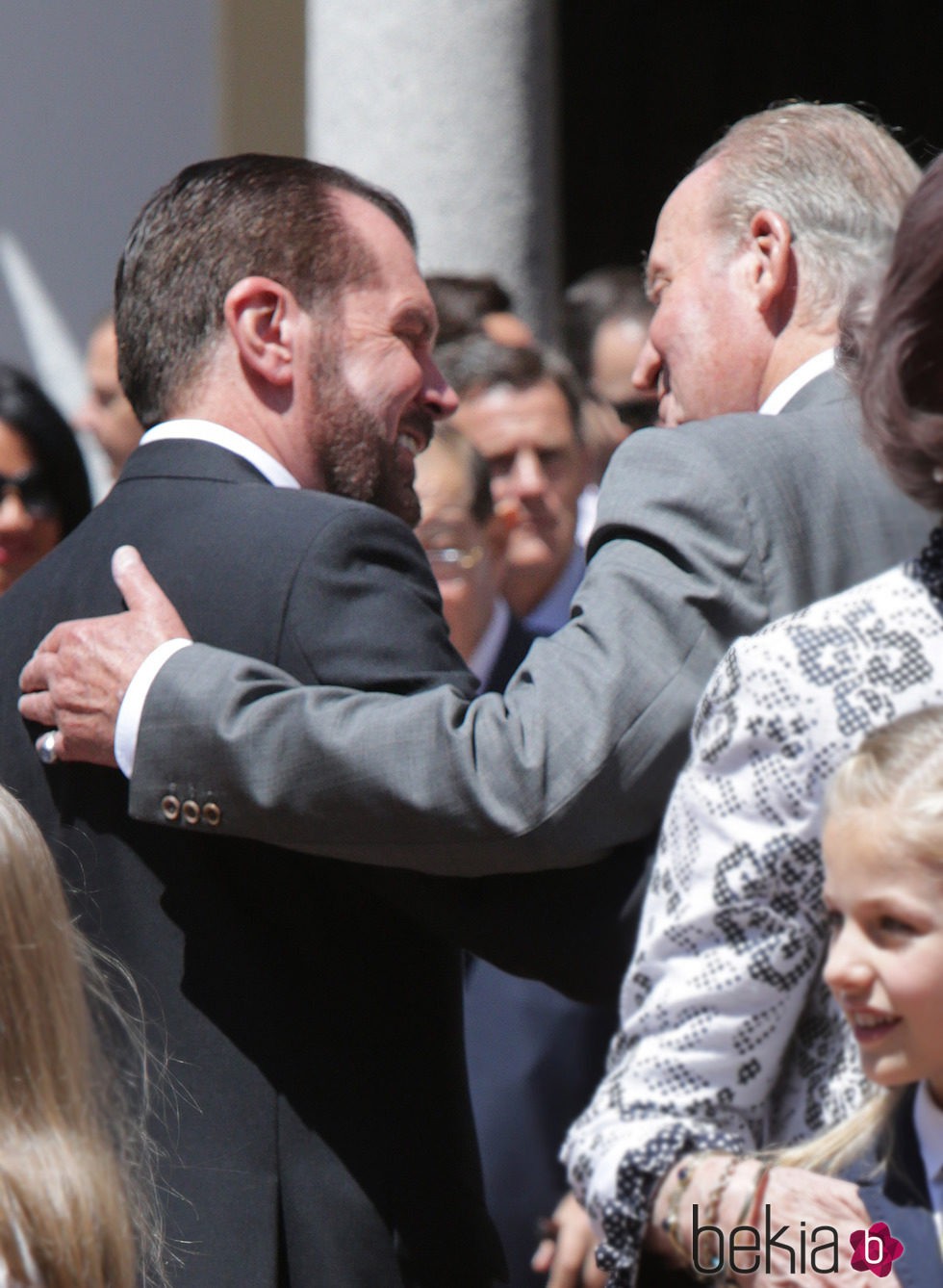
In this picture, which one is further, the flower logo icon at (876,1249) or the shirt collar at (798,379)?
the shirt collar at (798,379)

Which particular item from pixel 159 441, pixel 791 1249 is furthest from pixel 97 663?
pixel 791 1249

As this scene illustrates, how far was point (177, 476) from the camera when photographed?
2.43 meters

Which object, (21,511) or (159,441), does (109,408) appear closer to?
(21,511)

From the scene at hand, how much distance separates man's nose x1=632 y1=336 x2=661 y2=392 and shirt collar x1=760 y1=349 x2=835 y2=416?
0.23 meters

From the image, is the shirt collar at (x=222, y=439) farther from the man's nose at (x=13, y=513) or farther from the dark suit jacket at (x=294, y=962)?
the man's nose at (x=13, y=513)

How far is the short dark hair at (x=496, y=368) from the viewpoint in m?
4.92

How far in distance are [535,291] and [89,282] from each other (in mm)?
2050

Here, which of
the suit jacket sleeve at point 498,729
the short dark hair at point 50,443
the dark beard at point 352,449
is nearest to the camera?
the suit jacket sleeve at point 498,729

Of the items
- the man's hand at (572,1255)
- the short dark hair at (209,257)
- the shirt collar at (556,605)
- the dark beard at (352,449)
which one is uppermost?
the short dark hair at (209,257)

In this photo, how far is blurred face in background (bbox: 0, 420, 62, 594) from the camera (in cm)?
441

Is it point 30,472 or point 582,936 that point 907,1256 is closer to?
point 582,936

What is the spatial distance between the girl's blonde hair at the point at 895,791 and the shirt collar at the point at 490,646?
7.54 feet

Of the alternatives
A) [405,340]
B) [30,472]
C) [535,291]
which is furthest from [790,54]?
[405,340]

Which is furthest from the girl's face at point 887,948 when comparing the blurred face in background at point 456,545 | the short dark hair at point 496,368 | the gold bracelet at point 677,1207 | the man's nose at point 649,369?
the short dark hair at point 496,368
